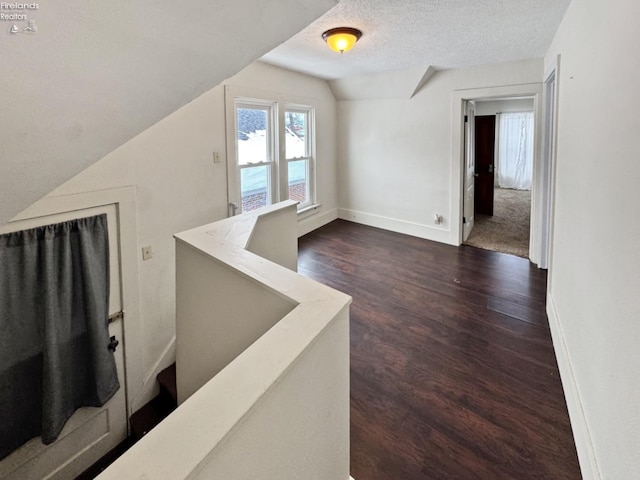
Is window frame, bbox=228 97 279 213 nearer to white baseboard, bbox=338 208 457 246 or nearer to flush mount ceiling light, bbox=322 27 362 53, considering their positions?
flush mount ceiling light, bbox=322 27 362 53

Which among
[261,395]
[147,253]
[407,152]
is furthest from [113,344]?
[407,152]

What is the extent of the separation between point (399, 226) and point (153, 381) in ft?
13.4

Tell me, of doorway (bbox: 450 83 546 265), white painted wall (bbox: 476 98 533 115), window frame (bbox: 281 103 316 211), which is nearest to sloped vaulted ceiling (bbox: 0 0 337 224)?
window frame (bbox: 281 103 316 211)

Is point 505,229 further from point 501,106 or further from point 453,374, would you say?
point 501,106

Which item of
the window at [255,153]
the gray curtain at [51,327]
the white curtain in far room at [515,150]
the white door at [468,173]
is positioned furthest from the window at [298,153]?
the white curtain in far room at [515,150]

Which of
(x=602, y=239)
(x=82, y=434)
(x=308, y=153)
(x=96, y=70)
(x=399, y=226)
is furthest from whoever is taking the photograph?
(x=399, y=226)

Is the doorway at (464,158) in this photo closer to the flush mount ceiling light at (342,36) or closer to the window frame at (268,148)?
the flush mount ceiling light at (342,36)

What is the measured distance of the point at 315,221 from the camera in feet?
18.9

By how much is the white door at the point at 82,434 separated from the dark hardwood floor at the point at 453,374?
1.94 metres

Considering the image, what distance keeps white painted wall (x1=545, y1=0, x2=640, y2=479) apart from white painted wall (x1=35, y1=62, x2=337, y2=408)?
2991 mm

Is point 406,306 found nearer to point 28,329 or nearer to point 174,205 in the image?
point 174,205

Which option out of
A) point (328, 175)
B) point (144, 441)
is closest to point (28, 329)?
point (144, 441)

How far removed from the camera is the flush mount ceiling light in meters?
2.86

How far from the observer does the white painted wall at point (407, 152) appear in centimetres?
444
